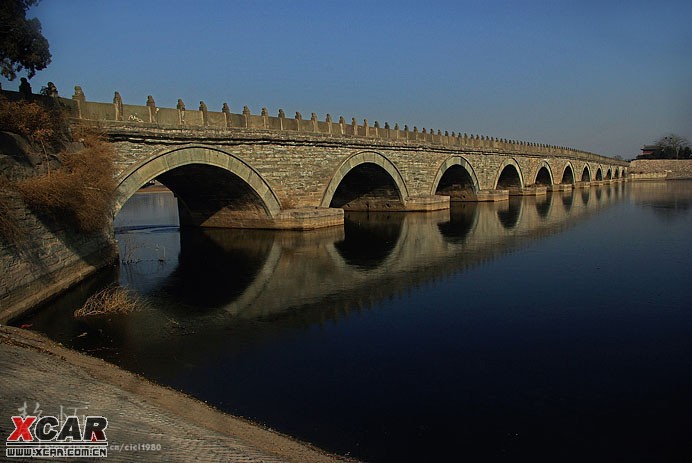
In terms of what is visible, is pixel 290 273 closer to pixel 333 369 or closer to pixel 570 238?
pixel 333 369

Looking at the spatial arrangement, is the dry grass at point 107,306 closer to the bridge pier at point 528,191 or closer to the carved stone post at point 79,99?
the carved stone post at point 79,99

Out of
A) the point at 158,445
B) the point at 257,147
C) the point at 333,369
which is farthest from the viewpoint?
the point at 257,147

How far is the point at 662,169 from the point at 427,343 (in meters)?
117

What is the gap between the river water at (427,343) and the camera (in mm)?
5781

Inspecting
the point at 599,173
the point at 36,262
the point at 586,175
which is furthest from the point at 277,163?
the point at 599,173

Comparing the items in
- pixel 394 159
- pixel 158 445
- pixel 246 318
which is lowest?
pixel 246 318

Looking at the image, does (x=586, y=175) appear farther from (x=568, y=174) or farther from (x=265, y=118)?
(x=265, y=118)

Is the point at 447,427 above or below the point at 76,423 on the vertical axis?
below

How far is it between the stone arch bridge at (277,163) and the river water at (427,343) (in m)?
3.94

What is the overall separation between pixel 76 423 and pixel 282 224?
731 inches

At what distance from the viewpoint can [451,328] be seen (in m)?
9.61

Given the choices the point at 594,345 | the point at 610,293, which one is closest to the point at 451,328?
the point at 594,345

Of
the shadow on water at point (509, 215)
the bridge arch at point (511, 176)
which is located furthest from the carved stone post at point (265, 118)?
the bridge arch at point (511, 176)

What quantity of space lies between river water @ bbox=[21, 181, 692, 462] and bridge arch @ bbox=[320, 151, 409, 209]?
25.6ft
